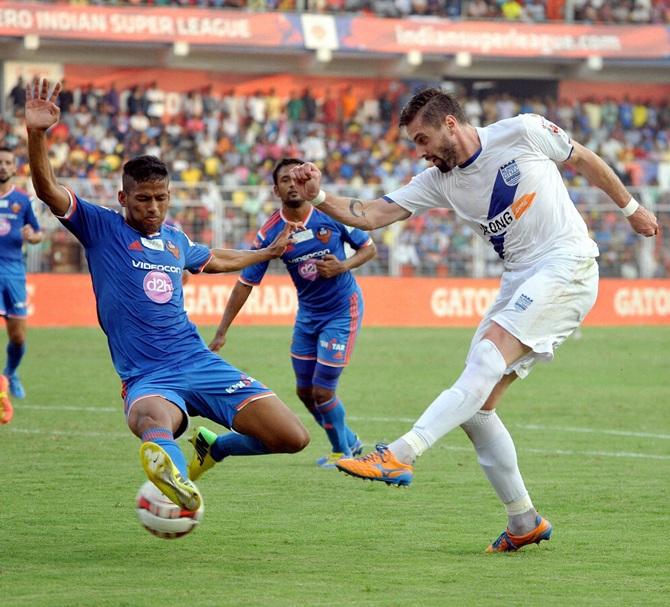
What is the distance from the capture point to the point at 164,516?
21.8 ft

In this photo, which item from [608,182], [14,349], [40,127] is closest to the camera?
[40,127]

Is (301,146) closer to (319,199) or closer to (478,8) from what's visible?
(478,8)

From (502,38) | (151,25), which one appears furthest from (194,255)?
(502,38)

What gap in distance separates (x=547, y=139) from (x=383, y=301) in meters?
21.2

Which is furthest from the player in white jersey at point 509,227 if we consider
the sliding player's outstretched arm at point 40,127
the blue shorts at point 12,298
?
the blue shorts at point 12,298

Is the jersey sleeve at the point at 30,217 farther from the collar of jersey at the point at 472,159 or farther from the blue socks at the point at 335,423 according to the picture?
the collar of jersey at the point at 472,159

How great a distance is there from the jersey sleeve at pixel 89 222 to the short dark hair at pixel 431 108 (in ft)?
5.83

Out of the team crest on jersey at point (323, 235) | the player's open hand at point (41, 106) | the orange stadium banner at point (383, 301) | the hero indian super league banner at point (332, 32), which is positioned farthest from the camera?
the hero indian super league banner at point (332, 32)

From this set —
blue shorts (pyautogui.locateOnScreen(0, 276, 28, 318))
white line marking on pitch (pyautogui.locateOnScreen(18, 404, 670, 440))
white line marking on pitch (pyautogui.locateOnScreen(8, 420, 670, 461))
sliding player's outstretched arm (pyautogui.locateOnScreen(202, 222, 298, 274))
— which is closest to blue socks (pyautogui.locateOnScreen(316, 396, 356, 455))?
white line marking on pitch (pyautogui.locateOnScreen(8, 420, 670, 461))

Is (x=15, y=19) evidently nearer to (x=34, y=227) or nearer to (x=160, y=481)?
(x=34, y=227)

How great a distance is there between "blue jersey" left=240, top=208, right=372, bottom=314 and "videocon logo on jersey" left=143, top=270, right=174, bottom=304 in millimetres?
3732

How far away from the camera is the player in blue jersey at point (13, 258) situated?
→ 1570 centimetres

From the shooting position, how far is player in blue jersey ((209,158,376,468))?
11359 mm

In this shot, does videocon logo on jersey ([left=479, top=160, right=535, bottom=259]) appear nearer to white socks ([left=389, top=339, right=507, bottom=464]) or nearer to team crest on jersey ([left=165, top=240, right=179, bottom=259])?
white socks ([left=389, top=339, right=507, bottom=464])
